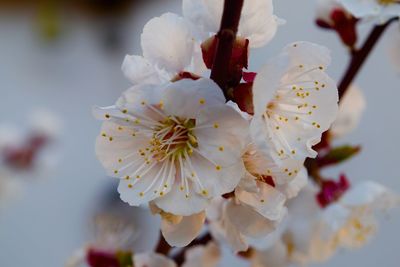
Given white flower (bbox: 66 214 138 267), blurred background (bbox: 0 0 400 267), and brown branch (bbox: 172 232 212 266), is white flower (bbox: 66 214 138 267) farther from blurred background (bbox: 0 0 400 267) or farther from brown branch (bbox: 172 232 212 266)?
blurred background (bbox: 0 0 400 267)

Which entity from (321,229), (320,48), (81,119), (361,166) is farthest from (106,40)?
Answer: (320,48)

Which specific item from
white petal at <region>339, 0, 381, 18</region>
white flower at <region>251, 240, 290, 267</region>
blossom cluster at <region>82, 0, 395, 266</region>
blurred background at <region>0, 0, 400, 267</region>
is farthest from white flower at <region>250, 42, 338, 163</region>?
blurred background at <region>0, 0, 400, 267</region>

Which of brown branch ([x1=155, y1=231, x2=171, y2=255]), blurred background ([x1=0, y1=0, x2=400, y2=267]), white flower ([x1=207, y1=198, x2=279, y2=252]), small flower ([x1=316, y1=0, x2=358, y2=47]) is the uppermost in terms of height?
small flower ([x1=316, y1=0, x2=358, y2=47])

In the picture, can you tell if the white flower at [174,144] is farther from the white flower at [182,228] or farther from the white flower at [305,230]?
the white flower at [305,230]

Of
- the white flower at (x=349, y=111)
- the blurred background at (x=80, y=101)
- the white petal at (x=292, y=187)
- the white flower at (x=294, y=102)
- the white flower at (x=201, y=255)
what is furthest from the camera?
the blurred background at (x=80, y=101)

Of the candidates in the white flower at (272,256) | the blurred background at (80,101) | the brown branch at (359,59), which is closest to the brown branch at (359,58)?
the brown branch at (359,59)

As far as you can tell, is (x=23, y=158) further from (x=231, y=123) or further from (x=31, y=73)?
(x=31, y=73)
